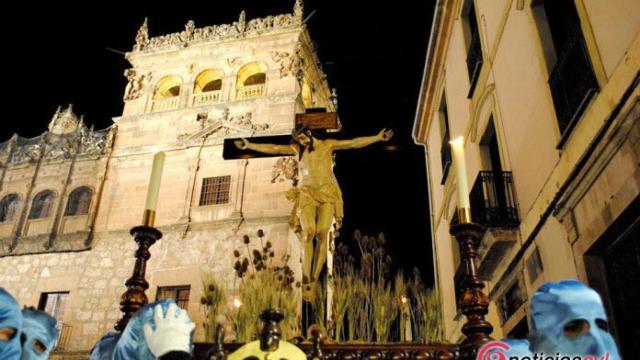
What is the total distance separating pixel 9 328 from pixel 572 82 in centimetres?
597

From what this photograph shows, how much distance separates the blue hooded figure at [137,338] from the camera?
233 cm

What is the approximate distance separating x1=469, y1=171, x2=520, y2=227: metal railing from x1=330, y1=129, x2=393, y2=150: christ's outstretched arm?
9.46 feet

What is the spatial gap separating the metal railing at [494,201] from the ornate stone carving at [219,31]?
12.5 metres

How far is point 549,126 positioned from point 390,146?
245 cm

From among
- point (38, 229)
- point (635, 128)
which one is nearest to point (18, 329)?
point (635, 128)

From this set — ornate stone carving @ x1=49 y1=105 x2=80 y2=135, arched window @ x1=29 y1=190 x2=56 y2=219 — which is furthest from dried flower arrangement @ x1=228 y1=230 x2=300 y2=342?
ornate stone carving @ x1=49 y1=105 x2=80 y2=135

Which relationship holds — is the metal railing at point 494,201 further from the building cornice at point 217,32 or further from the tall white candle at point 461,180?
the building cornice at point 217,32

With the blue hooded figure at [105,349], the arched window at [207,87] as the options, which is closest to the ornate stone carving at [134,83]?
the arched window at [207,87]

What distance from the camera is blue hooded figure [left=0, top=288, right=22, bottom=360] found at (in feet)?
7.48

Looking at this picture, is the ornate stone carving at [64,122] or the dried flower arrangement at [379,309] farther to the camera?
the ornate stone carving at [64,122]

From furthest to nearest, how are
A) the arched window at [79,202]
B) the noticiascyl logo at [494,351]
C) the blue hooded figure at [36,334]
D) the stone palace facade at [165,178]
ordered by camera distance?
the arched window at [79,202], the stone palace facade at [165,178], the blue hooded figure at [36,334], the noticiascyl logo at [494,351]

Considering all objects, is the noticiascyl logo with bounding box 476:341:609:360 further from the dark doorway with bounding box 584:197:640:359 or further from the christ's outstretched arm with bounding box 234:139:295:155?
the christ's outstretched arm with bounding box 234:139:295:155

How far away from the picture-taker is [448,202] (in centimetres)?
1152

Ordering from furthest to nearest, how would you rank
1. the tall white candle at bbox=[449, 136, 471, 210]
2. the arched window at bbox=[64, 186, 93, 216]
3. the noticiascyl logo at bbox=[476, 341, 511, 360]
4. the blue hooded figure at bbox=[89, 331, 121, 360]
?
the arched window at bbox=[64, 186, 93, 216], the tall white candle at bbox=[449, 136, 471, 210], the blue hooded figure at bbox=[89, 331, 121, 360], the noticiascyl logo at bbox=[476, 341, 511, 360]
